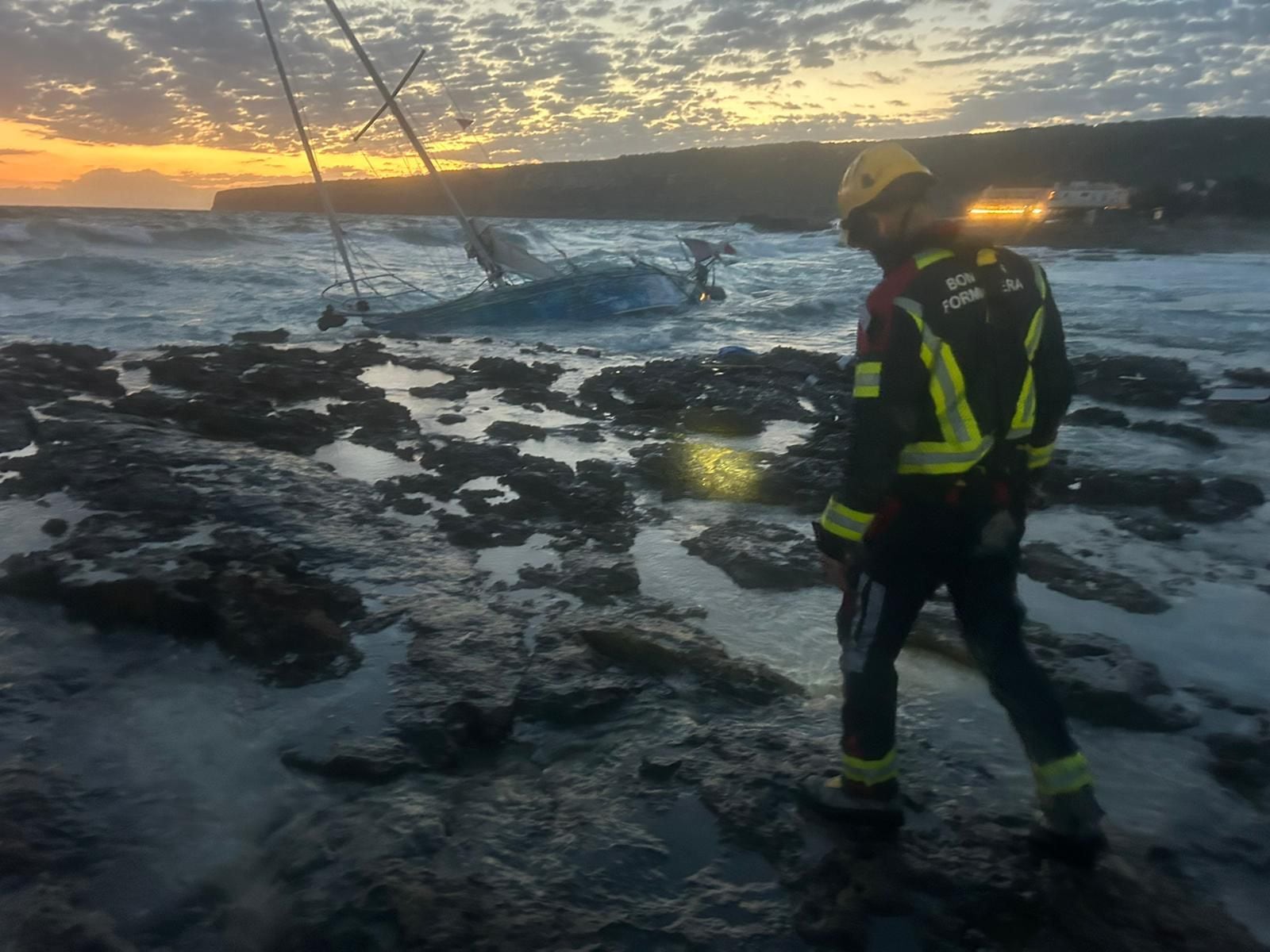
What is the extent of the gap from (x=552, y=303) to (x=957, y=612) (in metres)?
16.3

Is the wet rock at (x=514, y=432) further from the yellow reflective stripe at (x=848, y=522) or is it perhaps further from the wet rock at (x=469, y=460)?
the yellow reflective stripe at (x=848, y=522)

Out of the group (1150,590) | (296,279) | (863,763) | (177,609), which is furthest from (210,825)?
(296,279)

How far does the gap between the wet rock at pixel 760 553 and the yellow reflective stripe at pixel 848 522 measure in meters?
2.35

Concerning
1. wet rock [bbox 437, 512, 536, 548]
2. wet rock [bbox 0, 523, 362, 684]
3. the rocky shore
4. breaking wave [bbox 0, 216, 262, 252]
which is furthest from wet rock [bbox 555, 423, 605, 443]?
breaking wave [bbox 0, 216, 262, 252]

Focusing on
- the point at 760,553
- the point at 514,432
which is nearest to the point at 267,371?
the point at 514,432

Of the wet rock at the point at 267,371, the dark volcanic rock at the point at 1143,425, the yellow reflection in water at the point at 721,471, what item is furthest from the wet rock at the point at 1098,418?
the wet rock at the point at 267,371

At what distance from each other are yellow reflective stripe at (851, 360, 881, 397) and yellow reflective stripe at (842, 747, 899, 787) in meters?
1.21

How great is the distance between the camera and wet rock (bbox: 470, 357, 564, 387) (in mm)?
11352

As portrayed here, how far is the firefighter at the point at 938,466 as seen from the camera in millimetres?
2539

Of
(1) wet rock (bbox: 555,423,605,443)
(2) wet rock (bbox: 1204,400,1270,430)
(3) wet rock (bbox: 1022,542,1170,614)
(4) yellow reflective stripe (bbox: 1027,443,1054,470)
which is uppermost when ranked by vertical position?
(4) yellow reflective stripe (bbox: 1027,443,1054,470)

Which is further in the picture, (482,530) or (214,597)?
(482,530)

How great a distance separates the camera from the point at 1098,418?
885 cm

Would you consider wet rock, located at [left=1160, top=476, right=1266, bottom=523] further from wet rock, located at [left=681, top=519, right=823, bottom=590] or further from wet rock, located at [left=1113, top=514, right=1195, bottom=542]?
wet rock, located at [left=681, top=519, right=823, bottom=590]

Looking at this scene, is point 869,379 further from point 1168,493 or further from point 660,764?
point 1168,493
